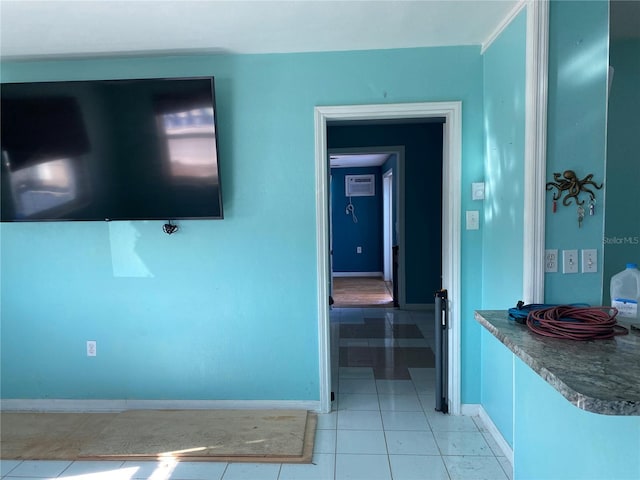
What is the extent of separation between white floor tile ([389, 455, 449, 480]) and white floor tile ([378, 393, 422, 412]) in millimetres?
486

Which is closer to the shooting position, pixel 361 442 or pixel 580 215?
pixel 580 215

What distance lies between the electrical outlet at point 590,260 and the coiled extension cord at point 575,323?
0.28 m

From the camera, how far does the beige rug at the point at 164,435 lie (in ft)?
6.71

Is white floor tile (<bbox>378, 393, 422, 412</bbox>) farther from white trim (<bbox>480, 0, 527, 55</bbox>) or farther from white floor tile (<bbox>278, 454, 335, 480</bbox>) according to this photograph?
white trim (<bbox>480, 0, 527, 55</bbox>)

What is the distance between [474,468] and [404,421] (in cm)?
51

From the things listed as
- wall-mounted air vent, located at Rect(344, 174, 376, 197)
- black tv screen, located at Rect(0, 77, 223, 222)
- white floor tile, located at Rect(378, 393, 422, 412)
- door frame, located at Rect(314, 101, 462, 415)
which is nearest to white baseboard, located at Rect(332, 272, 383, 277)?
wall-mounted air vent, located at Rect(344, 174, 376, 197)

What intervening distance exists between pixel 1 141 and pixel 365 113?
Answer: 225 cm

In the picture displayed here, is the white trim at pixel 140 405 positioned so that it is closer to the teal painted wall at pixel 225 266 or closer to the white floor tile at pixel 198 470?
the teal painted wall at pixel 225 266

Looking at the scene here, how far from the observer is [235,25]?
78.3 inches

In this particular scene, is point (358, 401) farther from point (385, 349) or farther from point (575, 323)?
point (575, 323)

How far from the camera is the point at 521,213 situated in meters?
1.84

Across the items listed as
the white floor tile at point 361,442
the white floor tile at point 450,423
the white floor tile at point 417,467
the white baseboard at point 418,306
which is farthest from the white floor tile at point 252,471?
the white baseboard at point 418,306

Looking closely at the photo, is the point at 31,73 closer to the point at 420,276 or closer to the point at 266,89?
the point at 266,89

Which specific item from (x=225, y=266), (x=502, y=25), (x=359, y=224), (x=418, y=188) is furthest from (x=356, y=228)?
(x=502, y=25)
